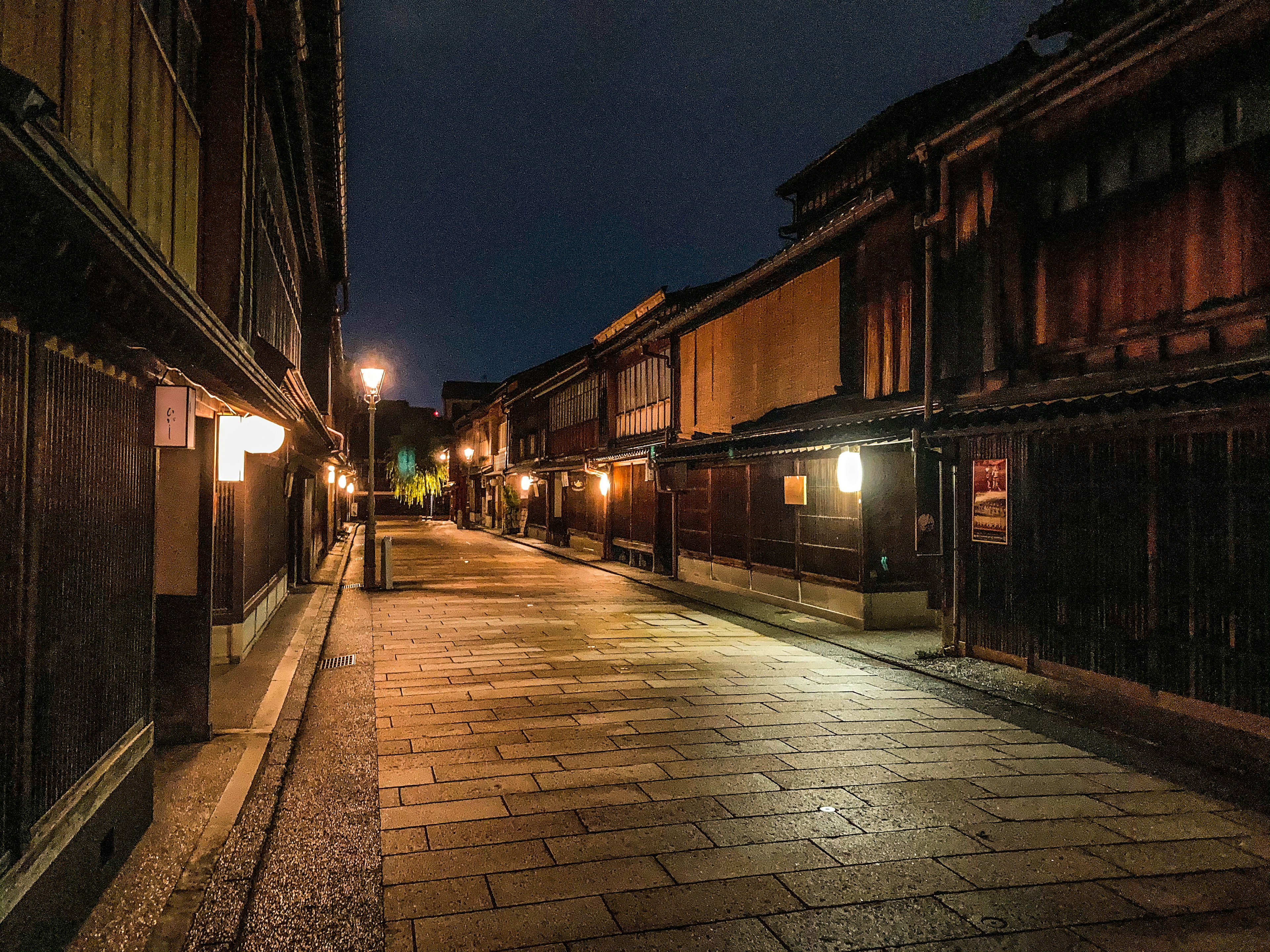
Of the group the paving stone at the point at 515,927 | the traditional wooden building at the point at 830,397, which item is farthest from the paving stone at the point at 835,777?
the traditional wooden building at the point at 830,397

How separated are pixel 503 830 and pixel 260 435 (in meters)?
7.62

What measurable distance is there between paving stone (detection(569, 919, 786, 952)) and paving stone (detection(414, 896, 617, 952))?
0.40ft

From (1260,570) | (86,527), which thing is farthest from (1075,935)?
(86,527)

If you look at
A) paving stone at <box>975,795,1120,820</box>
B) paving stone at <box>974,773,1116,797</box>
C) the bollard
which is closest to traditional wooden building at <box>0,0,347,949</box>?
paving stone at <box>975,795,1120,820</box>

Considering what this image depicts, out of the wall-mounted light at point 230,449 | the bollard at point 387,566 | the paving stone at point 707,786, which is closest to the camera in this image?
the paving stone at point 707,786

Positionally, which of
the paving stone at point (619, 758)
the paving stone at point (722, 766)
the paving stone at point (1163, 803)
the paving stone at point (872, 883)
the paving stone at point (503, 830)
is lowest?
the paving stone at point (619, 758)

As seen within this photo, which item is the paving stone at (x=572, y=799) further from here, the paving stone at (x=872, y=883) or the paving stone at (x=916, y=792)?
the paving stone at (x=916, y=792)

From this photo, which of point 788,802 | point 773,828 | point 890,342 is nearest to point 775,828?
point 773,828

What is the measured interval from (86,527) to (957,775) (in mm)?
7265

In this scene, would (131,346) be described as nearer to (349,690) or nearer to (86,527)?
(86,527)

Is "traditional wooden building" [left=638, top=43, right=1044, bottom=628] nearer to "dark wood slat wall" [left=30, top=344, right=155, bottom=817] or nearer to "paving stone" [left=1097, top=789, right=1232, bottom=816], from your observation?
"paving stone" [left=1097, top=789, right=1232, bottom=816]

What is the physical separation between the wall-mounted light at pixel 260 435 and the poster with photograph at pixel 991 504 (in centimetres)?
1023

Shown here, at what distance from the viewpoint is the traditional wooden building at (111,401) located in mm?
3793

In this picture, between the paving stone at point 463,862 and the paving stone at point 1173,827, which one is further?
the paving stone at point 1173,827
